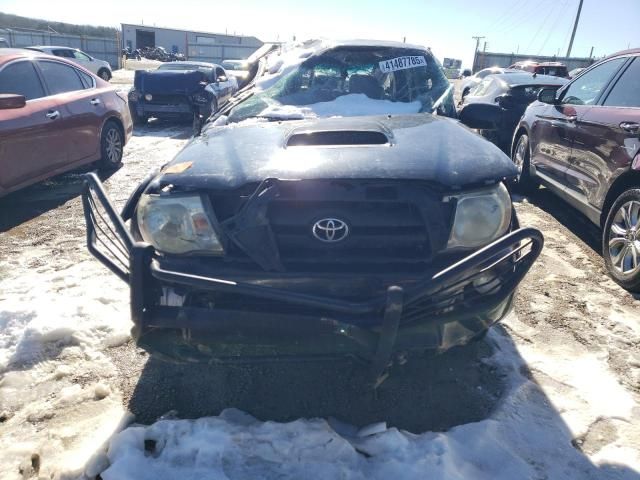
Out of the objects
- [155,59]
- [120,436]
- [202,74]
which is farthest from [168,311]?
[155,59]

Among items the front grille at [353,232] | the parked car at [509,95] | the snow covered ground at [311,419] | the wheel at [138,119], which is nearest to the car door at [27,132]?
the snow covered ground at [311,419]

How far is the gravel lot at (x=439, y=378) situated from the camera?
2.38 metres

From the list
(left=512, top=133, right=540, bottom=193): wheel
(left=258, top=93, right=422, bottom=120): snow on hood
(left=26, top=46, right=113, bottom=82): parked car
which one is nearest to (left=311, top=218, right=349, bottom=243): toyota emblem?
(left=258, top=93, right=422, bottom=120): snow on hood

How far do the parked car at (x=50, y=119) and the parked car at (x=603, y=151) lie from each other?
16.8ft

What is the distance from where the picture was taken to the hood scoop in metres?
2.55

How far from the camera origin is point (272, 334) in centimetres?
192

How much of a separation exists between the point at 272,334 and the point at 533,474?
1232 mm

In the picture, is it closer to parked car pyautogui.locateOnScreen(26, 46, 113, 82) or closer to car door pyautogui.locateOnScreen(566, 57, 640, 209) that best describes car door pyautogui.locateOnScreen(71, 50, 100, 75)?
parked car pyautogui.locateOnScreen(26, 46, 113, 82)

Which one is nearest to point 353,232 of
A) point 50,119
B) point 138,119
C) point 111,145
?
point 50,119

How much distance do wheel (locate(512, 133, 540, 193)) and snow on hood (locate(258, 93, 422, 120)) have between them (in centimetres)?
285

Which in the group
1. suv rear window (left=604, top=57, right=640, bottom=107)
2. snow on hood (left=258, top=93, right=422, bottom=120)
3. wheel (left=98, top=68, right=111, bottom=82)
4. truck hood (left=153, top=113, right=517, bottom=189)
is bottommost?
wheel (left=98, top=68, right=111, bottom=82)

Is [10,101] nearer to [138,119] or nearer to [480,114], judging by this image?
[480,114]

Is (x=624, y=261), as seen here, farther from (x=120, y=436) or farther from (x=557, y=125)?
(x=120, y=436)

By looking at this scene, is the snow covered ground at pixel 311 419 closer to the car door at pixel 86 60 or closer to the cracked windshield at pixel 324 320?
the cracked windshield at pixel 324 320
